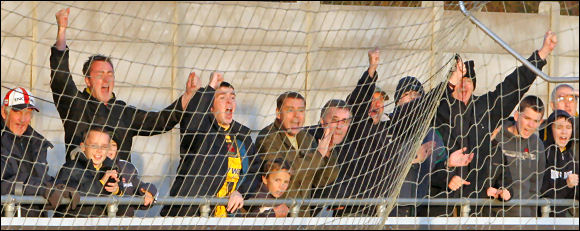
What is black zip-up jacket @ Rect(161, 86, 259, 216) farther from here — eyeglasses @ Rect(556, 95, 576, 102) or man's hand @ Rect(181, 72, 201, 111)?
eyeglasses @ Rect(556, 95, 576, 102)

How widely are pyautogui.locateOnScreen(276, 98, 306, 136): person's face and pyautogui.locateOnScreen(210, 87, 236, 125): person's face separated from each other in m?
0.29

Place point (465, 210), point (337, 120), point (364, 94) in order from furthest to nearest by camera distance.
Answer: point (364, 94) → point (337, 120) → point (465, 210)

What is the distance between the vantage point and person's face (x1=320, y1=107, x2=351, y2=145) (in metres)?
6.44

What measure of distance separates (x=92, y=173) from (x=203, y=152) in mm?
666

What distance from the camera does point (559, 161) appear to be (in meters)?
6.83

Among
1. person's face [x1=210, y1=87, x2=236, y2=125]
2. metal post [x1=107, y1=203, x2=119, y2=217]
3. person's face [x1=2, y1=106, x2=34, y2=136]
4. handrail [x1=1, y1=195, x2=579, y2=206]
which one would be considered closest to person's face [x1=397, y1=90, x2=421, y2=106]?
handrail [x1=1, y1=195, x2=579, y2=206]

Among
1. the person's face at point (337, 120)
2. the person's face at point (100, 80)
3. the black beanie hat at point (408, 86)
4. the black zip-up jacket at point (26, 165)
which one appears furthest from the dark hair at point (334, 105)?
the black zip-up jacket at point (26, 165)

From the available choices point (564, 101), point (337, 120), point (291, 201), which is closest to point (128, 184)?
point (291, 201)

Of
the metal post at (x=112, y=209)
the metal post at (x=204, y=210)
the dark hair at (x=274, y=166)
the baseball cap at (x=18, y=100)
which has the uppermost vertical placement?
the baseball cap at (x=18, y=100)

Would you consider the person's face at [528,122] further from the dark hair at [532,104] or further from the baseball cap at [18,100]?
the baseball cap at [18,100]

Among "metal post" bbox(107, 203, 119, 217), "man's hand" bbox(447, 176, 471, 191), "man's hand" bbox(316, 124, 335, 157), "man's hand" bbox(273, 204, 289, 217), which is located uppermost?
"man's hand" bbox(316, 124, 335, 157)

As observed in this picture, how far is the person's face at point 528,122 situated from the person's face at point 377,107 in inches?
32.4

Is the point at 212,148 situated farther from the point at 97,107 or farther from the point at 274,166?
the point at 97,107

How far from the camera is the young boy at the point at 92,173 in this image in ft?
19.1
